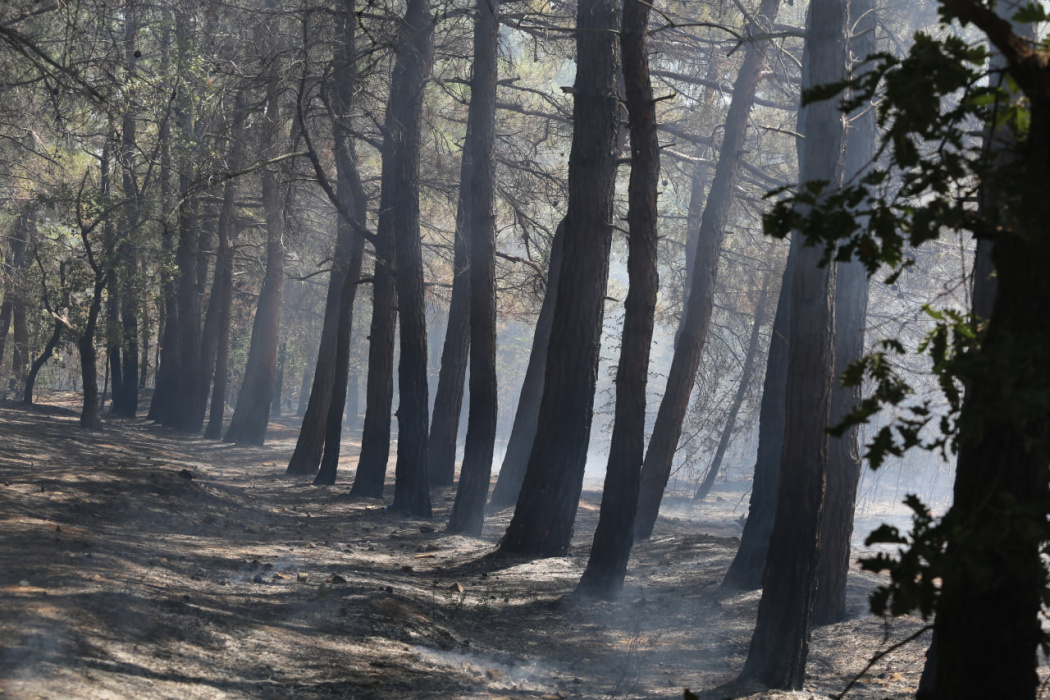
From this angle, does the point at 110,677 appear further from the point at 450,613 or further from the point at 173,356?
the point at 173,356

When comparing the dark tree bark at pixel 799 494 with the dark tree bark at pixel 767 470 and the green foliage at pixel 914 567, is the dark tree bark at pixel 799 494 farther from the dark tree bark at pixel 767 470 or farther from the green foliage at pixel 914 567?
the green foliage at pixel 914 567

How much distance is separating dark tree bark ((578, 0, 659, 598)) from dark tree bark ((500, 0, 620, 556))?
0.85 metres

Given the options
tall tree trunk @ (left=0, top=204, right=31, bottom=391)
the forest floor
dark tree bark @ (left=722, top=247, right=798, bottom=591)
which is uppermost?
tall tree trunk @ (left=0, top=204, right=31, bottom=391)

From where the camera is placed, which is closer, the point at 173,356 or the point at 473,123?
the point at 473,123

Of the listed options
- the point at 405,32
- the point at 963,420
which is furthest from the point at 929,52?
the point at 405,32

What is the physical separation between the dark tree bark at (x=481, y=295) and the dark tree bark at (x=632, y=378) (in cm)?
375

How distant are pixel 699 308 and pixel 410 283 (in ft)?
16.4

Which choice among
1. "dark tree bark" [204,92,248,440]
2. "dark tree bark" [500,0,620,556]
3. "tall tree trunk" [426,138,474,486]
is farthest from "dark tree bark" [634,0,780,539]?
"dark tree bark" [204,92,248,440]

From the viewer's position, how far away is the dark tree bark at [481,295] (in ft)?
42.8

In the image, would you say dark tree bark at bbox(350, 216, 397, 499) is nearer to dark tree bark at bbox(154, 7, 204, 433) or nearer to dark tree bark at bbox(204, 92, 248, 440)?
dark tree bark at bbox(204, 92, 248, 440)

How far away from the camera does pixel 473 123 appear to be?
1372cm

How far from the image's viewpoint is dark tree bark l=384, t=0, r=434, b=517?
559 inches

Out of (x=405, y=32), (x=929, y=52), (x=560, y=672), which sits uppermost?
(x=405, y=32)

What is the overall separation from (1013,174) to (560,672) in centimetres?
A: 542
